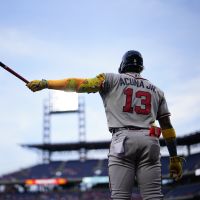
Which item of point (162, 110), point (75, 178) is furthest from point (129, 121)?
point (75, 178)

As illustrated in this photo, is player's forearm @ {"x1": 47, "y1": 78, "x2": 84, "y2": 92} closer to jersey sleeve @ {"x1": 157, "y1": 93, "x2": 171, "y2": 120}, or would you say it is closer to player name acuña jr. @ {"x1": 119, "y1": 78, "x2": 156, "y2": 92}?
player name acuña jr. @ {"x1": 119, "y1": 78, "x2": 156, "y2": 92}

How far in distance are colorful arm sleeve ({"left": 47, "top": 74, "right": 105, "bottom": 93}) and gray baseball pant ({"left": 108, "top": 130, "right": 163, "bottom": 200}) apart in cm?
54

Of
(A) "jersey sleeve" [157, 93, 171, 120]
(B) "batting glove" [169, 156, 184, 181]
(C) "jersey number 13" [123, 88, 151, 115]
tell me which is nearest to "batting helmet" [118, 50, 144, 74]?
(C) "jersey number 13" [123, 88, 151, 115]

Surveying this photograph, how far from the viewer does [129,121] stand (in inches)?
155

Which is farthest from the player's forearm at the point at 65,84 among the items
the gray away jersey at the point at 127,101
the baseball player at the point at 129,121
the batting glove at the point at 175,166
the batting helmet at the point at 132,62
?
the batting glove at the point at 175,166

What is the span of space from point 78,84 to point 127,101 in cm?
53

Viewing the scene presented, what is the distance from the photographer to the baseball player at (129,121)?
3770 millimetres

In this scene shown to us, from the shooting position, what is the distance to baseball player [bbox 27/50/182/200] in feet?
12.4

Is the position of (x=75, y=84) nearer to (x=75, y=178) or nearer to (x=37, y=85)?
(x=37, y=85)

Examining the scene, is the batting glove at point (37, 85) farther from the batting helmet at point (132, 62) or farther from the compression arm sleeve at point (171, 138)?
the compression arm sleeve at point (171, 138)

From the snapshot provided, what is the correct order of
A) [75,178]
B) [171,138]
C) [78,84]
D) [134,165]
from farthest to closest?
[75,178] < [171,138] < [78,84] < [134,165]

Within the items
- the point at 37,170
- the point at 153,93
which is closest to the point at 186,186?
the point at 37,170

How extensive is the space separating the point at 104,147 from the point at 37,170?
8867mm

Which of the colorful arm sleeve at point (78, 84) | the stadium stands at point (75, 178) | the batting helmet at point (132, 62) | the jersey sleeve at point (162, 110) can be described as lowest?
the stadium stands at point (75, 178)
